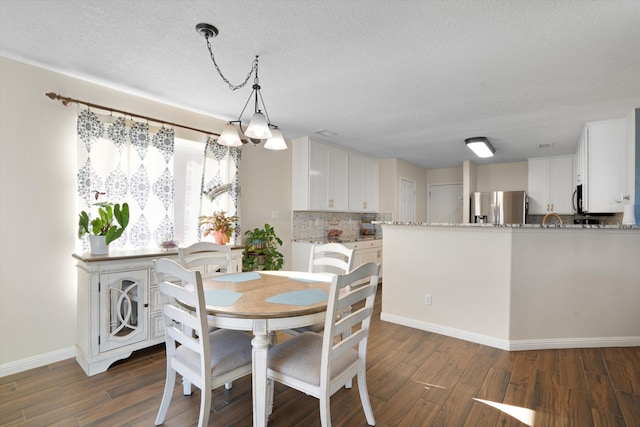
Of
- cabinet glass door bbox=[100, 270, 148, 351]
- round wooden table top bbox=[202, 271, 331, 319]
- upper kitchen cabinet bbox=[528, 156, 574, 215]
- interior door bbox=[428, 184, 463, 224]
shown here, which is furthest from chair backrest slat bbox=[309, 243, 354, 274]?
interior door bbox=[428, 184, 463, 224]

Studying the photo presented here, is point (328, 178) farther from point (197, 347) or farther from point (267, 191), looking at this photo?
point (197, 347)

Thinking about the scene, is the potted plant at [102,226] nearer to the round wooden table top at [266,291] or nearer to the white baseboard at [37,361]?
the white baseboard at [37,361]

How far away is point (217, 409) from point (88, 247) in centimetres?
176

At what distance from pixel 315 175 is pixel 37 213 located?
312 centimetres

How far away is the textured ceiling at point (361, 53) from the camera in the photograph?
1.75 m

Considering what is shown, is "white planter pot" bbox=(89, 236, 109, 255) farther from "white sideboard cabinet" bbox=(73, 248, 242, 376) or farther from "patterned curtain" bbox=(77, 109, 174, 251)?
"patterned curtain" bbox=(77, 109, 174, 251)

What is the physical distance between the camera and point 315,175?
4.65 meters

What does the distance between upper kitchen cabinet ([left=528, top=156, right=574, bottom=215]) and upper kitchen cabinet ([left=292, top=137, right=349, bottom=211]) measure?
11.8 ft

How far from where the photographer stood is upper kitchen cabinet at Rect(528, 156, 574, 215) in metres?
5.35

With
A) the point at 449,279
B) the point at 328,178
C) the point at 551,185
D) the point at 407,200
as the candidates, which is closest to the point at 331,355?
the point at 449,279

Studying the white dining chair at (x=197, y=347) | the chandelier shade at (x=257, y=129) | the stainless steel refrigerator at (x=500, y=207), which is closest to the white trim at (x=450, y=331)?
the white dining chair at (x=197, y=347)

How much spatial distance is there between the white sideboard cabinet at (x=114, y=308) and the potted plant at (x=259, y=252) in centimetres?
104

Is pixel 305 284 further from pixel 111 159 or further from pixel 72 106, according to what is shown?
pixel 72 106

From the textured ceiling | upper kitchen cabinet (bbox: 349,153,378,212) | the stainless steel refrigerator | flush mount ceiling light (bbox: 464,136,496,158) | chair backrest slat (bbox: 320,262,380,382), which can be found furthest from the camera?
the stainless steel refrigerator
